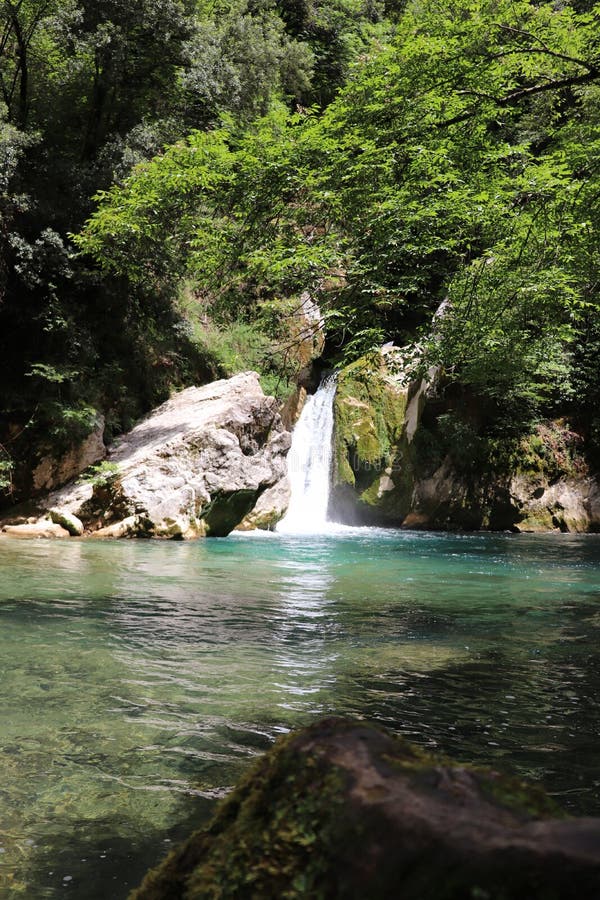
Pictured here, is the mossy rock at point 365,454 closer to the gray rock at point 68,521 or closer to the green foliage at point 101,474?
the green foliage at point 101,474

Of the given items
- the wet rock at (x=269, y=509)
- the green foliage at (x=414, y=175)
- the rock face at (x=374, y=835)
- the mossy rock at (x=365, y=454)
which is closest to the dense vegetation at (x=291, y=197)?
the green foliage at (x=414, y=175)

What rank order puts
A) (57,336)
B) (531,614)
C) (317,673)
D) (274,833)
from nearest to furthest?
(274,833), (317,673), (531,614), (57,336)

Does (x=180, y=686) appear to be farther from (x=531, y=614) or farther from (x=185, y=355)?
(x=185, y=355)

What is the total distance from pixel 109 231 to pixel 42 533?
21.1 feet

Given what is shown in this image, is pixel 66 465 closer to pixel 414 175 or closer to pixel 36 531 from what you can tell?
pixel 36 531

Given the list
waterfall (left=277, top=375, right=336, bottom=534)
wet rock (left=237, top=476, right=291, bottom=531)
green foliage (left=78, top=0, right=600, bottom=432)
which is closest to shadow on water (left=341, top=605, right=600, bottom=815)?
green foliage (left=78, top=0, right=600, bottom=432)

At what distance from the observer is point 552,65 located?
6.89 meters

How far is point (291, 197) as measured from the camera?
752cm

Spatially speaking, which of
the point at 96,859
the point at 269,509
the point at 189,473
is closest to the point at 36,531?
the point at 189,473

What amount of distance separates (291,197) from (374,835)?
7.18 meters

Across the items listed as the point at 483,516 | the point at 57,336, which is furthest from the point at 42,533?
the point at 483,516

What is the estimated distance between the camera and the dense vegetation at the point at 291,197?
21.3ft

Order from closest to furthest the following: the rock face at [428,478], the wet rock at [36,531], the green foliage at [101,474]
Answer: the wet rock at [36,531], the green foliage at [101,474], the rock face at [428,478]

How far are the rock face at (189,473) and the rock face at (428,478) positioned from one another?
440cm
